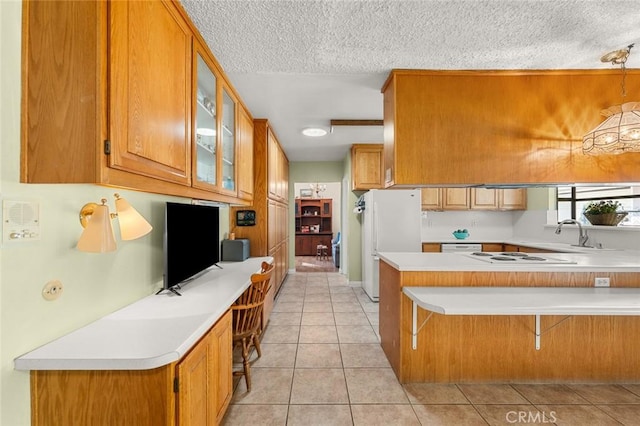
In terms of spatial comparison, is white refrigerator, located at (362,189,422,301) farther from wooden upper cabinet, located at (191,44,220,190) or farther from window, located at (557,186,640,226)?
wooden upper cabinet, located at (191,44,220,190)

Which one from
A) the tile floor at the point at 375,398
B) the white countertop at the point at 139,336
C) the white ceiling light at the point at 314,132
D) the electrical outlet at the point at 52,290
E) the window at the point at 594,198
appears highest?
the white ceiling light at the point at 314,132

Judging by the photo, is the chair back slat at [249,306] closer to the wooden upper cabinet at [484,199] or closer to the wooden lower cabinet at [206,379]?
the wooden lower cabinet at [206,379]

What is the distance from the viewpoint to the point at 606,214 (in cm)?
332

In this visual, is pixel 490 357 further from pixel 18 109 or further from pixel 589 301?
pixel 18 109

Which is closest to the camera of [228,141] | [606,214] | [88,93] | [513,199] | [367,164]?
[88,93]

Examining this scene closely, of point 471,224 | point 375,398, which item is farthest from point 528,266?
point 471,224

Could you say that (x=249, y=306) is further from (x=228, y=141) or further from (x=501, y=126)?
(x=501, y=126)

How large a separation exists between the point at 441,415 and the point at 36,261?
7.91 feet

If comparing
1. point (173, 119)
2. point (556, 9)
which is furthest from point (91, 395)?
point (556, 9)

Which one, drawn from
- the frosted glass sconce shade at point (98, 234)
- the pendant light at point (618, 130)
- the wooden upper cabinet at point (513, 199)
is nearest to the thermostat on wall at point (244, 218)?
the frosted glass sconce shade at point (98, 234)

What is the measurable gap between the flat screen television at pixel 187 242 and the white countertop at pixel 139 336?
169mm

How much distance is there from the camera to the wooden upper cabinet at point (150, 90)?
111 centimetres

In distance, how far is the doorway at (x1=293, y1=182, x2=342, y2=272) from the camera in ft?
31.6

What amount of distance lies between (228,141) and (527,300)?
271 cm
